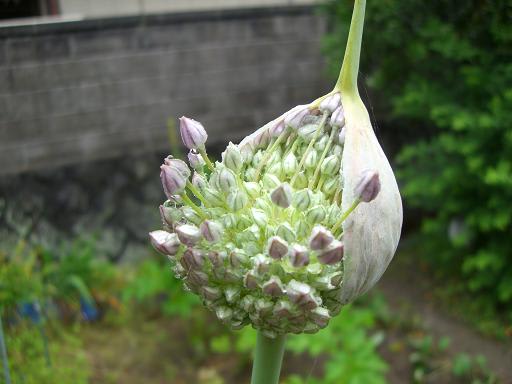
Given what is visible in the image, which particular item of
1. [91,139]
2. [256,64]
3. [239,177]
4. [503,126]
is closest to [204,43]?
[256,64]

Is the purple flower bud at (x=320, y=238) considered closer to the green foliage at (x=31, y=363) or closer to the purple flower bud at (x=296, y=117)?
the purple flower bud at (x=296, y=117)

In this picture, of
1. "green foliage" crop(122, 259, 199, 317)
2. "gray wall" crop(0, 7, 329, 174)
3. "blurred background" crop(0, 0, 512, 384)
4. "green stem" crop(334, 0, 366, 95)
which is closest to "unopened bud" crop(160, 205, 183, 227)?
"green stem" crop(334, 0, 366, 95)

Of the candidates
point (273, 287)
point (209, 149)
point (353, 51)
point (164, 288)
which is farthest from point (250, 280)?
point (209, 149)

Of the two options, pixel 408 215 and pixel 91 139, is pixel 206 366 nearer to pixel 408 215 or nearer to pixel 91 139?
pixel 91 139

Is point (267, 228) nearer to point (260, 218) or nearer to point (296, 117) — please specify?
point (260, 218)

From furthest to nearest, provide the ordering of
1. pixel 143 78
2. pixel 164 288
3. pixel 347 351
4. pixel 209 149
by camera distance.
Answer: pixel 209 149 < pixel 143 78 < pixel 164 288 < pixel 347 351

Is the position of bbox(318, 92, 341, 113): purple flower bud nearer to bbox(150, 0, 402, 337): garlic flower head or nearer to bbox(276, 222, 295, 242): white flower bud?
bbox(150, 0, 402, 337): garlic flower head
